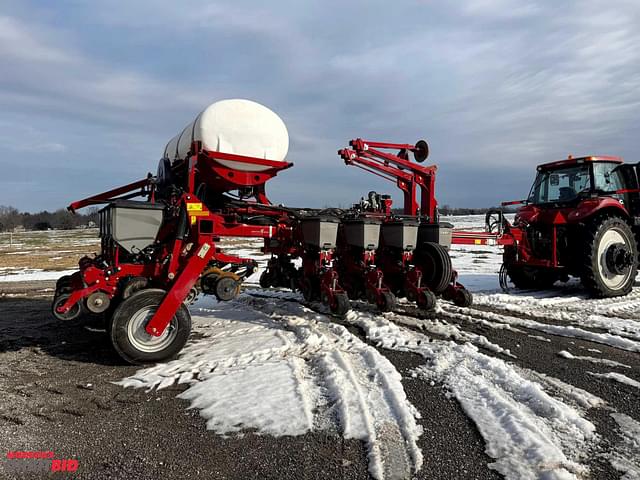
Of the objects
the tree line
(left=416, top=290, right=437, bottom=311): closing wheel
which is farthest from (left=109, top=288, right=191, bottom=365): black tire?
the tree line

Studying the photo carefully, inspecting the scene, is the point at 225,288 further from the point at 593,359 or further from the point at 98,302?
the point at 593,359

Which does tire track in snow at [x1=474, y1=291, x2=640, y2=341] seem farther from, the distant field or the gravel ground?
the distant field

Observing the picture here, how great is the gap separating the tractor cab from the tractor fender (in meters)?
0.22

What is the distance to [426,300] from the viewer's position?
21.0 feet

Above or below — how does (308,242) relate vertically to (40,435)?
above

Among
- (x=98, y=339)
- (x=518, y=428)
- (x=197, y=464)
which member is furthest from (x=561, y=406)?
(x=98, y=339)

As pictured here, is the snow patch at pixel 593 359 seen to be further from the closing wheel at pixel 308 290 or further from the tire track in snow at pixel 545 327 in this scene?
the closing wheel at pixel 308 290

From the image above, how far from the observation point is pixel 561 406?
10.7 feet

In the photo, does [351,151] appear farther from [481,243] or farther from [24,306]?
[24,306]

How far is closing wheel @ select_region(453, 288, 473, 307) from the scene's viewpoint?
672 cm

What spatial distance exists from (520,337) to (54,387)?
190 inches

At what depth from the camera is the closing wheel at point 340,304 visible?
19.2 feet

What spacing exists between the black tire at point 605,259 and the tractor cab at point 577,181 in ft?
2.00

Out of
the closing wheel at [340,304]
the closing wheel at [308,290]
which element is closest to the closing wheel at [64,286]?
the closing wheel at [308,290]
